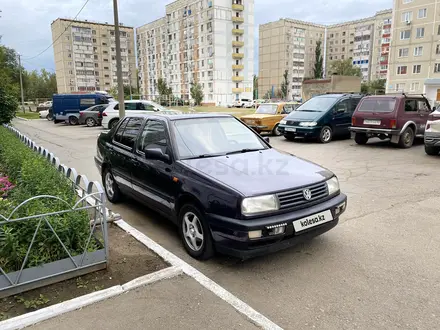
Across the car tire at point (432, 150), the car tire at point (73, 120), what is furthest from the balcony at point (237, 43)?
the car tire at point (432, 150)

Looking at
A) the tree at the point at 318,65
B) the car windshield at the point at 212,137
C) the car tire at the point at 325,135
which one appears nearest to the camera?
the car windshield at the point at 212,137

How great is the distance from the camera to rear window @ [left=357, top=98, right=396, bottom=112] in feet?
35.7

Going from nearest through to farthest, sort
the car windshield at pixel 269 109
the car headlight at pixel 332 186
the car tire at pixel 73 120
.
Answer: the car headlight at pixel 332 186
the car windshield at pixel 269 109
the car tire at pixel 73 120

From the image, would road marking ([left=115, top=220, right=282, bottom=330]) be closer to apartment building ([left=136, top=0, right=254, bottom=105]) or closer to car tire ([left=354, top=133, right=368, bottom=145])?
car tire ([left=354, top=133, right=368, bottom=145])

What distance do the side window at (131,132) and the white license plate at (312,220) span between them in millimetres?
2856

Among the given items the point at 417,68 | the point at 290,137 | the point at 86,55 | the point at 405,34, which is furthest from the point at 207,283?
the point at 86,55

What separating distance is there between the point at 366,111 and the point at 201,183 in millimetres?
9614

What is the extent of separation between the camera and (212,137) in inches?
178

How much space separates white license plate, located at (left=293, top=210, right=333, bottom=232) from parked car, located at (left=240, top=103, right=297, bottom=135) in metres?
10.9

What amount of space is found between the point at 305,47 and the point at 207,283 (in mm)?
101727

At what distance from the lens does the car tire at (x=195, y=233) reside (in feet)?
11.5

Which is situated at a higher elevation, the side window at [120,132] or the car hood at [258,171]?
the side window at [120,132]

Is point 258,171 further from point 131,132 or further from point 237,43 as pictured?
point 237,43

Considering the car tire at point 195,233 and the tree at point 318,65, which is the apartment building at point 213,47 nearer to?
the tree at point 318,65
